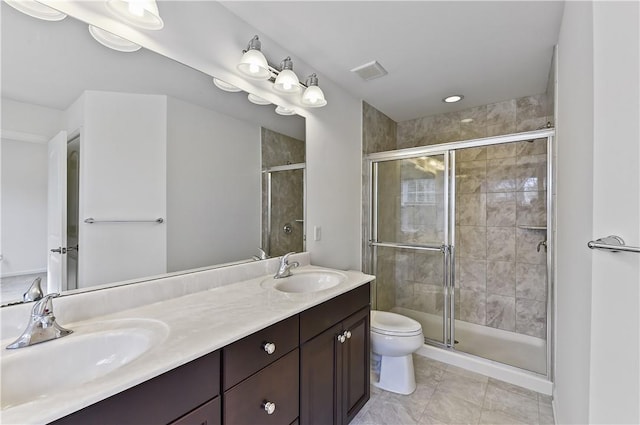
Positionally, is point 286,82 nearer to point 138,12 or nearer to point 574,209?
point 138,12

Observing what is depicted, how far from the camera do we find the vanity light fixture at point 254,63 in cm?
150

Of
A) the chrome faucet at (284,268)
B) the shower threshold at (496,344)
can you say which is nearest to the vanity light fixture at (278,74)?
the chrome faucet at (284,268)

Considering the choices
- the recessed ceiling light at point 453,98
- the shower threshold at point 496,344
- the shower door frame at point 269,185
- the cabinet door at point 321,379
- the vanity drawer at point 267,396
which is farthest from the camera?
the recessed ceiling light at point 453,98

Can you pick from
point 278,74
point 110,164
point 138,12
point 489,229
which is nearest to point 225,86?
point 278,74

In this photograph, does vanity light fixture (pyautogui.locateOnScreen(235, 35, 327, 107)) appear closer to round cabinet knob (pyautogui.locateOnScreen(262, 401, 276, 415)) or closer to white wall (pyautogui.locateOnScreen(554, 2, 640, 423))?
white wall (pyautogui.locateOnScreen(554, 2, 640, 423))

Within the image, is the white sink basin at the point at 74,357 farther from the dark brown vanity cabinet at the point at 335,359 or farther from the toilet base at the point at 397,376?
the toilet base at the point at 397,376

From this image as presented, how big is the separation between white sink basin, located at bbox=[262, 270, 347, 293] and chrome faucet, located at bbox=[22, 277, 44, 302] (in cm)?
104

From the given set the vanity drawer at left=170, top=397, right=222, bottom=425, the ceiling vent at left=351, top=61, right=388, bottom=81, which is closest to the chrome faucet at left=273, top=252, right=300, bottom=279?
the vanity drawer at left=170, top=397, right=222, bottom=425

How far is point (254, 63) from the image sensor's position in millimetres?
1513

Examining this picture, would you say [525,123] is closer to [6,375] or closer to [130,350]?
[130,350]

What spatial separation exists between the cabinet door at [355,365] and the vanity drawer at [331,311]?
57 mm

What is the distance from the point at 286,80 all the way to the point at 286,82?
0.01 m

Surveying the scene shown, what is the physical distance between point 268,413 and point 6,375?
2.51ft

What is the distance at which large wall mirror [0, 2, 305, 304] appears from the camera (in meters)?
0.93
